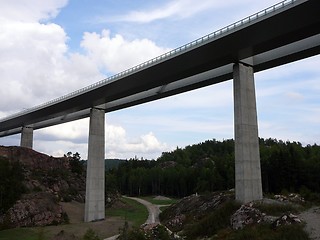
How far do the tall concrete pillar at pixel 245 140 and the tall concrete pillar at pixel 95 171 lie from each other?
2350 cm

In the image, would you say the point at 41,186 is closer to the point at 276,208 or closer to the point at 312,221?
the point at 276,208

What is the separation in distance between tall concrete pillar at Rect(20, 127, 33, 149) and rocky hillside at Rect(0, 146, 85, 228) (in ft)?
19.2

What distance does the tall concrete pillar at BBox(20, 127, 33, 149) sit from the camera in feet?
249

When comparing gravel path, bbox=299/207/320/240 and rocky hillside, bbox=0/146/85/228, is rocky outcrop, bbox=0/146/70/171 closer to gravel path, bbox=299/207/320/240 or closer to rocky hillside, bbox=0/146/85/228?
rocky hillside, bbox=0/146/85/228

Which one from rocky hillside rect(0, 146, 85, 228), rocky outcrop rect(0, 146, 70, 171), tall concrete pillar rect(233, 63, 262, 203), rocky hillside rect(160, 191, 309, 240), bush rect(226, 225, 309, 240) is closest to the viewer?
bush rect(226, 225, 309, 240)

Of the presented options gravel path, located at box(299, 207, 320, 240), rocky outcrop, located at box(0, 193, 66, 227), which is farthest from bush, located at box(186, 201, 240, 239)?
rocky outcrop, located at box(0, 193, 66, 227)

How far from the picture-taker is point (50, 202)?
49.2 m

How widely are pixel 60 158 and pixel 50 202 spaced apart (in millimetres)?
27907

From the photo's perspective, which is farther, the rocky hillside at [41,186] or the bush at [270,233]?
the rocky hillside at [41,186]

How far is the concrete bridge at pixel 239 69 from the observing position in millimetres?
25719

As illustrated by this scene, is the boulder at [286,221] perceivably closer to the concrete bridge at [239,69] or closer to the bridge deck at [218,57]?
the concrete bridge at [239,69]

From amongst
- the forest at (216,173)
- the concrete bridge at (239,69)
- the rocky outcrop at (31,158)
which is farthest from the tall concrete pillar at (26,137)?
the concrete bridge at (239,69)

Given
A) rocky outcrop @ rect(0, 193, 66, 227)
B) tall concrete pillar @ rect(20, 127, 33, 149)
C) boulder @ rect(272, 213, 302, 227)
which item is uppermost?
tall concrete pillar @ rect(20, 127, 33, 149)

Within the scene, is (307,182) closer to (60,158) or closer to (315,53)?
(315,53)
